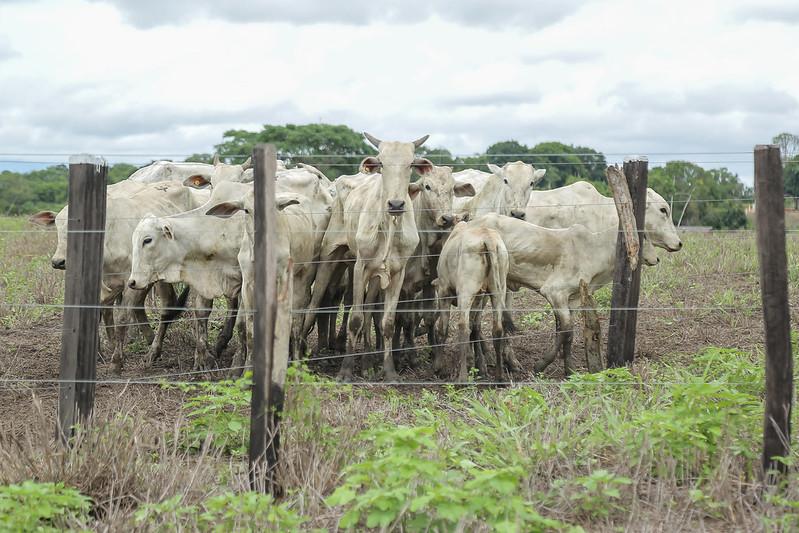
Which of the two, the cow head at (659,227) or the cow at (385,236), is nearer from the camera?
the cow at (385,236)

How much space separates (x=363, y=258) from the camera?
910 centimetres

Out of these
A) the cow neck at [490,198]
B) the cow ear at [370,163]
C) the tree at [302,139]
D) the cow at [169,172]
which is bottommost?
the cow neck at [490,198]

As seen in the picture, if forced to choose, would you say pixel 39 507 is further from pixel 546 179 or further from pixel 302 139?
pixel 302 139

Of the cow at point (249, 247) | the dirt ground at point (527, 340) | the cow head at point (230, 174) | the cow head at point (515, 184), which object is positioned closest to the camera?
the dirt ground at point (527, 340)

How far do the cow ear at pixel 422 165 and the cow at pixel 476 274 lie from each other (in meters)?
0.66

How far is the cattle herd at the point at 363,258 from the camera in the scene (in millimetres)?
8812

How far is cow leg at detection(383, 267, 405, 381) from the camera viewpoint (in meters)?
8.93

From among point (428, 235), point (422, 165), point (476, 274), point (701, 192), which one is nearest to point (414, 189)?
point (422, 165)

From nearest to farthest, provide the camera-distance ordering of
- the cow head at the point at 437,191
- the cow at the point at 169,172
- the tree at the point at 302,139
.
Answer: the cow head at the point at 437,191
the cow at the point at 169,172
the tree at the point at 302,139

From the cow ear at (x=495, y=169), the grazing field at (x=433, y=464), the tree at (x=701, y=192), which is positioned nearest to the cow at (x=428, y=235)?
the cow ear at (x=495, y=169)

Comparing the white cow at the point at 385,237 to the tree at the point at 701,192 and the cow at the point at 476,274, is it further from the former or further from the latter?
the tree at the point at 701,192

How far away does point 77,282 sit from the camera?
18.4 feet

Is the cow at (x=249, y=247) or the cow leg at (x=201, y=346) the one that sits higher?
the cow at (x=249, y=247)

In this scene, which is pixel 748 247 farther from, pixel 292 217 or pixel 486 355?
pixel 292 217
